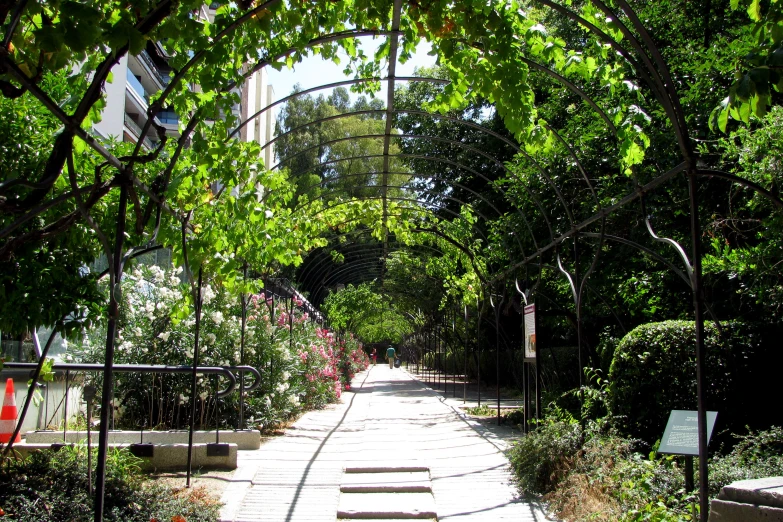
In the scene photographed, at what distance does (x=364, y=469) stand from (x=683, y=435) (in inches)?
141

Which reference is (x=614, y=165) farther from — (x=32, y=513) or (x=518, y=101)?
(x=32, y=513)

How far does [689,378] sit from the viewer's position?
20.4 ft

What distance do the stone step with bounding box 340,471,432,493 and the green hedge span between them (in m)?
1.92

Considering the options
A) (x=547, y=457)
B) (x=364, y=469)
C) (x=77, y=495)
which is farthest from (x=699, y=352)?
(x=364, y=469)

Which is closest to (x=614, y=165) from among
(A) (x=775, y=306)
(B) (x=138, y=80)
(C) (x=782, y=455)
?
(A) (x=775, y=306)

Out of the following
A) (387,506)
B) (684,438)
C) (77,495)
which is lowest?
(387,506)

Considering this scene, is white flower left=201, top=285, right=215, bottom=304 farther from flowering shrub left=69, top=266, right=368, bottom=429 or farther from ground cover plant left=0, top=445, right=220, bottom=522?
ground cover plant left=0, top=445, right=220, bottom=522

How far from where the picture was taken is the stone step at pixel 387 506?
533cm

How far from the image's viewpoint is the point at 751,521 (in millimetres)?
3332

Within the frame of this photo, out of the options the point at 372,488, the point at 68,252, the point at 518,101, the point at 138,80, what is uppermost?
the point at 138,80

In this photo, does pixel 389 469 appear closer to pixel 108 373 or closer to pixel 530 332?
pixel 530 332

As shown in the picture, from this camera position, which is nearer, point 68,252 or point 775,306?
point 68,252

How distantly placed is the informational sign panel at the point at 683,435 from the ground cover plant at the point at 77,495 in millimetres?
2920

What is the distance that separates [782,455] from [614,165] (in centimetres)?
475
